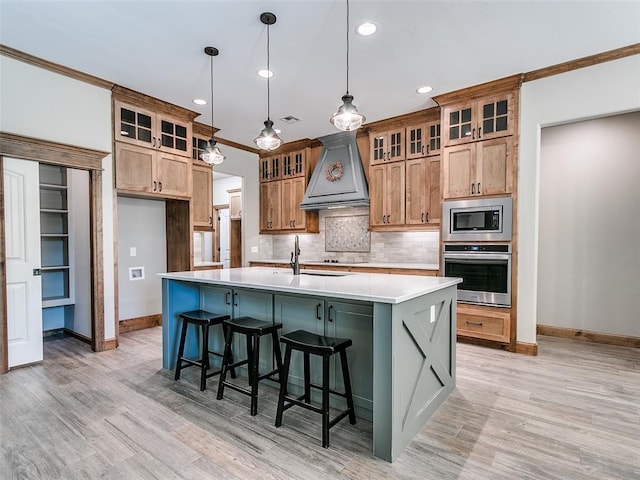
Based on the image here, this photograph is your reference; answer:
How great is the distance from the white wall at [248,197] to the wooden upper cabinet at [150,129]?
1.48 meters

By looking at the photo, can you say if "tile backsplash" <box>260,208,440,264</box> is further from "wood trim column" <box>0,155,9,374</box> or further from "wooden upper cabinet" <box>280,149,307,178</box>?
"wood trim column" <box>0,155,9,374</box>

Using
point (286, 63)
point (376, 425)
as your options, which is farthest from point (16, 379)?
point (286, 63)

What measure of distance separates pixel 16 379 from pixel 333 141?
5.08m

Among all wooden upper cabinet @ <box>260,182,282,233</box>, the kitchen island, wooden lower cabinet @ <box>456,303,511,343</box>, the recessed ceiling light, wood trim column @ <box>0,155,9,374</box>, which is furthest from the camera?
wooden upper cabinet @ <box>260,182,282,233</box>

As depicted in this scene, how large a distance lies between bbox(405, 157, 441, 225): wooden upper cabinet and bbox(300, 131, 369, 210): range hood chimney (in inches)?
29.2

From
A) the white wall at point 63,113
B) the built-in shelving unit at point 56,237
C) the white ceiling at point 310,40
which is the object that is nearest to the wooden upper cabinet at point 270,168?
the white ceiling at point 310,40

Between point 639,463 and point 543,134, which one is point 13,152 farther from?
point 543,134

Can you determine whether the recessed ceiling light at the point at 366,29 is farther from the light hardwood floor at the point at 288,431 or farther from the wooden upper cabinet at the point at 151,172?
the light hardwood floor at the point at 288,431

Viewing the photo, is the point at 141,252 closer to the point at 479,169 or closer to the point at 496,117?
the point at 479,169

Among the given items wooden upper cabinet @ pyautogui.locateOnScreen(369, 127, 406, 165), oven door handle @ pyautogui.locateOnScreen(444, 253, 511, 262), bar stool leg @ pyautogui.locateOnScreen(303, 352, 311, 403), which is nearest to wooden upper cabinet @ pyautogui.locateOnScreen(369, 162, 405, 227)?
wooden upper cabinet @ pyautogui.locateOnScreen(369, 127, 406, 165)

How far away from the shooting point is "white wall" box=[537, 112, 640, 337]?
410 centimetres

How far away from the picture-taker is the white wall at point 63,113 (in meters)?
3.35

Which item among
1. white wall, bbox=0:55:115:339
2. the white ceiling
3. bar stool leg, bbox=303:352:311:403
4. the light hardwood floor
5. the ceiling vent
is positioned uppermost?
the white ceiling

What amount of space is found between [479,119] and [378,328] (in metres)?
3.31
